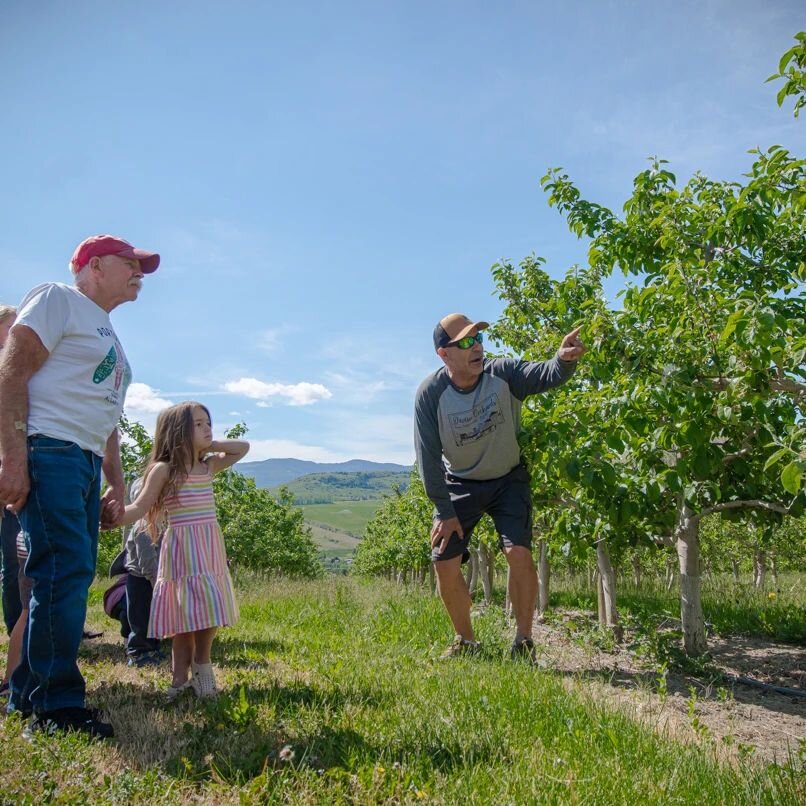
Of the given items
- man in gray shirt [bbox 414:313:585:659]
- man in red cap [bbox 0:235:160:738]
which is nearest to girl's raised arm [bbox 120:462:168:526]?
man in red cap [bbox 0:235:160:738]

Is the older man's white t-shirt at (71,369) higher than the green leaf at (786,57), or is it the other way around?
the green leaf at (786,57)

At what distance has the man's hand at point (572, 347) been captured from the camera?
390cm

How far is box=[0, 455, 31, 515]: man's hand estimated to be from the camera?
262 centimetres

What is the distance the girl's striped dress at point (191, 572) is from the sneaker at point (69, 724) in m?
0.69

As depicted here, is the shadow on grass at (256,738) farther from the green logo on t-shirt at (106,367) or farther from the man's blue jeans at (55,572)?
the green logo on t-shirt at (106,367)

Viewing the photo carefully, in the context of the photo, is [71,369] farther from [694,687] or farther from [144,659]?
[694,687]

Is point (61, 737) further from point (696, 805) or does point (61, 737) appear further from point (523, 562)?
point (523, 562)

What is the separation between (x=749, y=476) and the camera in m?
4.75

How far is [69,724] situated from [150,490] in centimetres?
119

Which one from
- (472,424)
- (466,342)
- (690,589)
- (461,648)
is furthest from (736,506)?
(466,342)

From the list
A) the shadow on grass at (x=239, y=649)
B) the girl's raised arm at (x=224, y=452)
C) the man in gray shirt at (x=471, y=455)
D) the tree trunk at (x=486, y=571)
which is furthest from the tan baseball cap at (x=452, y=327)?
Result: the tree trunk at (x=486, y=571)

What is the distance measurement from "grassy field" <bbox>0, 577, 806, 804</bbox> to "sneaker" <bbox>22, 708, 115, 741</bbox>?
0.06m

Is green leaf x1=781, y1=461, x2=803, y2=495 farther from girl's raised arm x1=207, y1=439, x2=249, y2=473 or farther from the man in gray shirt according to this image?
girl's raised arm x1=207, y1=439, x2=249, y2=473

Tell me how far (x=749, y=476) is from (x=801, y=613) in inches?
155
